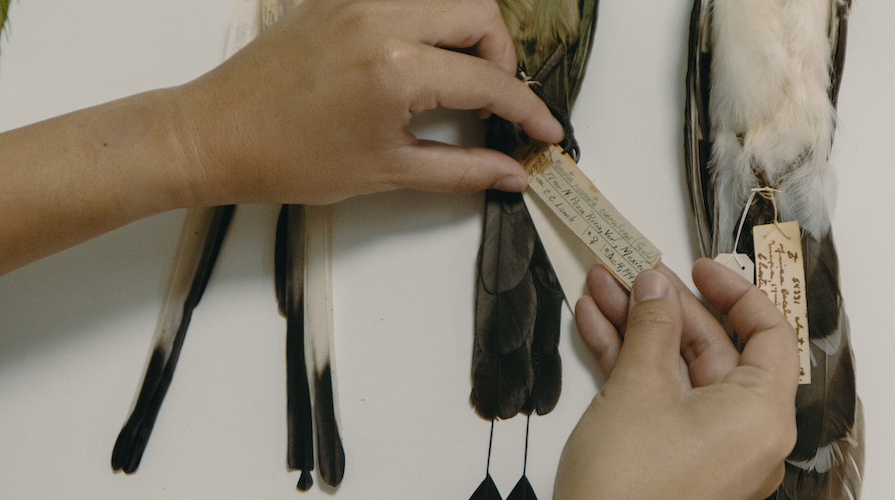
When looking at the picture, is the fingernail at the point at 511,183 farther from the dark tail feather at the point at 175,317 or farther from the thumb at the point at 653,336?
the dark tail feather at the point at 175,317

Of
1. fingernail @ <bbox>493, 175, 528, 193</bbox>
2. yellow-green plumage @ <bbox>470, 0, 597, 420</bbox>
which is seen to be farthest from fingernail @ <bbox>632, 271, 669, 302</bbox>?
fingernail @ <bbox>493, 175, 528, 193</bbox>

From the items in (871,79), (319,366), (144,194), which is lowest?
(319,366)

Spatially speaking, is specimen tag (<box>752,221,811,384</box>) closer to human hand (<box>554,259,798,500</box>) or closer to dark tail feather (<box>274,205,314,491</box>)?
human hand (<box>554,259,798,500</box>)

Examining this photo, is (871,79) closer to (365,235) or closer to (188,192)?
(365,235)

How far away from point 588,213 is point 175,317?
782mm

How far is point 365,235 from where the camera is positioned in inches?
38.9

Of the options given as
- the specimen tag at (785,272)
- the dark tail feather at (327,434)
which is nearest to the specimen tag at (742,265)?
the specimen tag at (785,272)

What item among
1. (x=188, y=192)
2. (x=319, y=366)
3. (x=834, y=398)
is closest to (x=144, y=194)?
(x=188, y=192)

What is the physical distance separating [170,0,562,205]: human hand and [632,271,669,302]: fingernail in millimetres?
281

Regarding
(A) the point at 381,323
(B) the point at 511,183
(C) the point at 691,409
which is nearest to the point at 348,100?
(B) the point at 511,183

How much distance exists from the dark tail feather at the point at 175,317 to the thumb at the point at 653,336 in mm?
757

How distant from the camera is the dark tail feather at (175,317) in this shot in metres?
0.94

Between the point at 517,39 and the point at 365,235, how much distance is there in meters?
0.46

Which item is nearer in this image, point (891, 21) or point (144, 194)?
point (144, 194)
